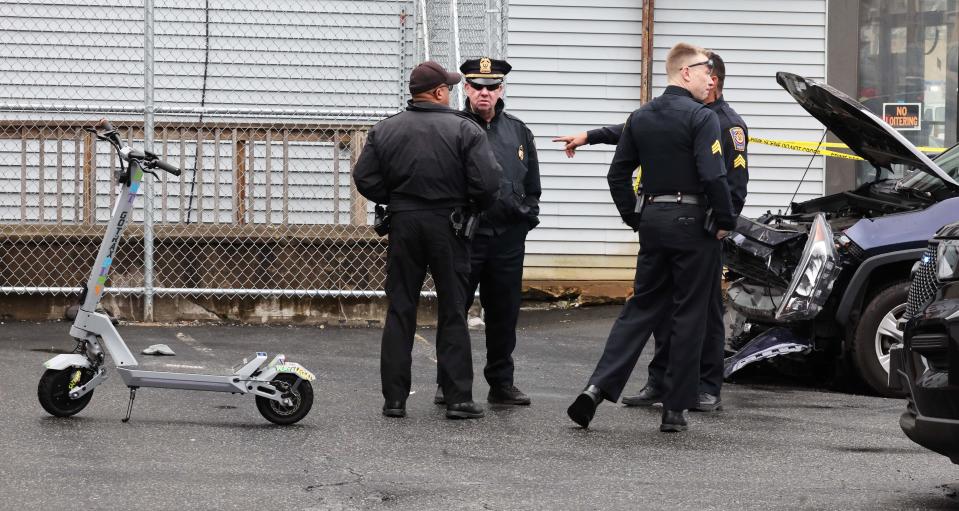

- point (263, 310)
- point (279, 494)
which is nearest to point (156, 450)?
point (279, 494)

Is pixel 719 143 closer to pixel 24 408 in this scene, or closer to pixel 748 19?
pixel 24 408

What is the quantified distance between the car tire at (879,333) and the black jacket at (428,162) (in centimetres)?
252

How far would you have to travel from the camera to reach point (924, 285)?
4.99m

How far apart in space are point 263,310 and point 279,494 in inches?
227

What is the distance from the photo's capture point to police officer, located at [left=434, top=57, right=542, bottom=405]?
7426 millimetres

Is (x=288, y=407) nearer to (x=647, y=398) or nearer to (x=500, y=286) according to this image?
(x=500, y=286)

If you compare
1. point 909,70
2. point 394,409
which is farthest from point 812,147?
point 394,409

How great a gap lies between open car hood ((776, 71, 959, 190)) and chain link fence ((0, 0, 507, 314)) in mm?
3073

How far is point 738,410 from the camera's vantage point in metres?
7.60

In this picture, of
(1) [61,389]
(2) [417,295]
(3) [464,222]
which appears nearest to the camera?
(1) [61,389]

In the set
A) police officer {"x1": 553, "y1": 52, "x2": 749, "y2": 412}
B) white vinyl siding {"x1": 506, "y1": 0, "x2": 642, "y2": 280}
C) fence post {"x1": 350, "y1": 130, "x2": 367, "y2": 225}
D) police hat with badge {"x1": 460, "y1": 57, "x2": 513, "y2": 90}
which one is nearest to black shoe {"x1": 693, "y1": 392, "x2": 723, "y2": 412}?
police officer {"x1": 553, "y1": 52, "x2": 749, "y2": 412}

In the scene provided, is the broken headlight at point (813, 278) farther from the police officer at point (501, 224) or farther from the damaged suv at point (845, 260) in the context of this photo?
the police officer at point (501, 224)

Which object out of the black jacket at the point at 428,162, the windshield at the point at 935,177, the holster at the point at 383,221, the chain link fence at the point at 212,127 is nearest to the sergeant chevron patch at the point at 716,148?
the black jacket at the point at 428,162

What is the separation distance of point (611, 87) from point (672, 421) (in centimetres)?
638
